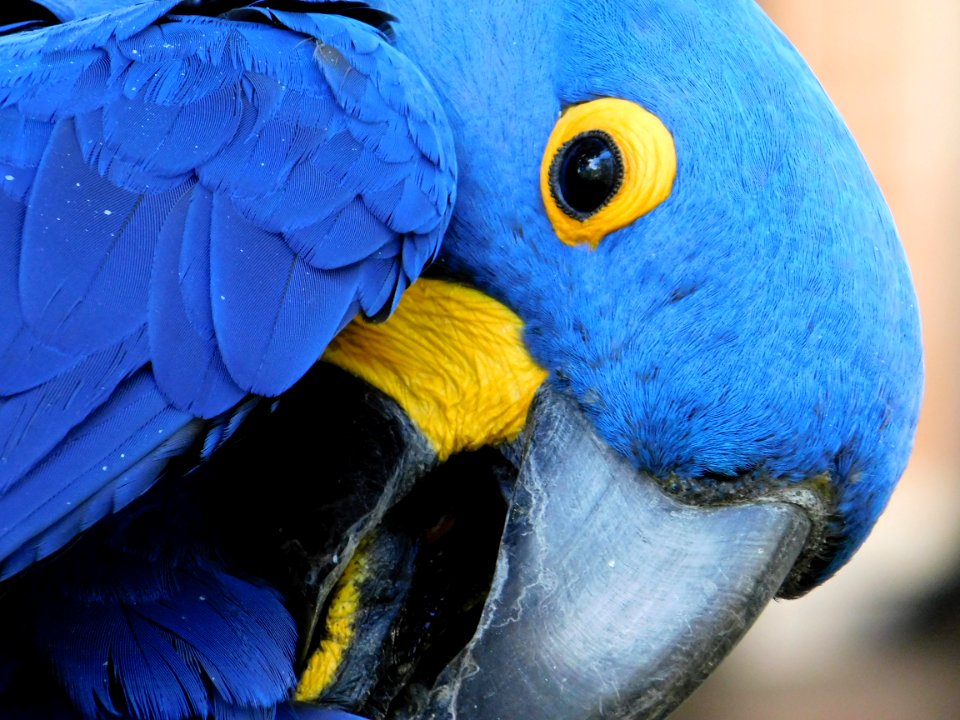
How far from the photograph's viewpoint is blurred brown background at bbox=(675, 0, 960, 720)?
282cm

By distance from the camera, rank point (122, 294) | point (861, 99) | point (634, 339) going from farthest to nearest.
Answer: point (861, 99) < point (634, 339) < point (122, 294)

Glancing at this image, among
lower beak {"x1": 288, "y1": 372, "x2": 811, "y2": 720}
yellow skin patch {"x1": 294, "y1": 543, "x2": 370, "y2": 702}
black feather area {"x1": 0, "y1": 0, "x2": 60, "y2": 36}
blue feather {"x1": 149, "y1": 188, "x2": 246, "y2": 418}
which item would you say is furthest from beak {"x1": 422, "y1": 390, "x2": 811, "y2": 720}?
black feather area {"x1": 0, "y1": 0, "x2": 60, "y2": 36}

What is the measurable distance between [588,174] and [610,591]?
34 centimetres

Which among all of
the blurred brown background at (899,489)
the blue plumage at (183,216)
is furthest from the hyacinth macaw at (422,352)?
the blurred brown background at (899,489)

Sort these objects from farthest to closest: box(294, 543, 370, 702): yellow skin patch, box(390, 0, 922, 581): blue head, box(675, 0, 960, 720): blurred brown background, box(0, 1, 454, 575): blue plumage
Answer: box(675, 0, 960, 720): blurred brown background
box(294, 543, 370, 702): yellow skin patch
box(390, 0, 922, 581): blue head
box(0, 1, 454, 575): blue plumage

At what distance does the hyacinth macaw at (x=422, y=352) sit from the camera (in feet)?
2.81

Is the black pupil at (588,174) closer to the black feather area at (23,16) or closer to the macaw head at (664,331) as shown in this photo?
the macaw head at (664,331)

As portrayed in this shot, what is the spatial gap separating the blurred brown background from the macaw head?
6.39 ft

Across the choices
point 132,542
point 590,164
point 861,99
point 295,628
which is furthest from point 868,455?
point 861,99

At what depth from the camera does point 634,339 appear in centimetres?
96

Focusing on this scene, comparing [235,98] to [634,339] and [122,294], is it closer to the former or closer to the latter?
[122,294]

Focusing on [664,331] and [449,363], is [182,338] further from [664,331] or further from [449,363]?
[664,331]

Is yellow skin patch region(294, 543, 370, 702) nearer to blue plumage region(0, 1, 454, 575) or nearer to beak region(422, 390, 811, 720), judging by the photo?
beak region(422, 390, 811, 720)

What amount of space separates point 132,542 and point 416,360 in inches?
11.4
